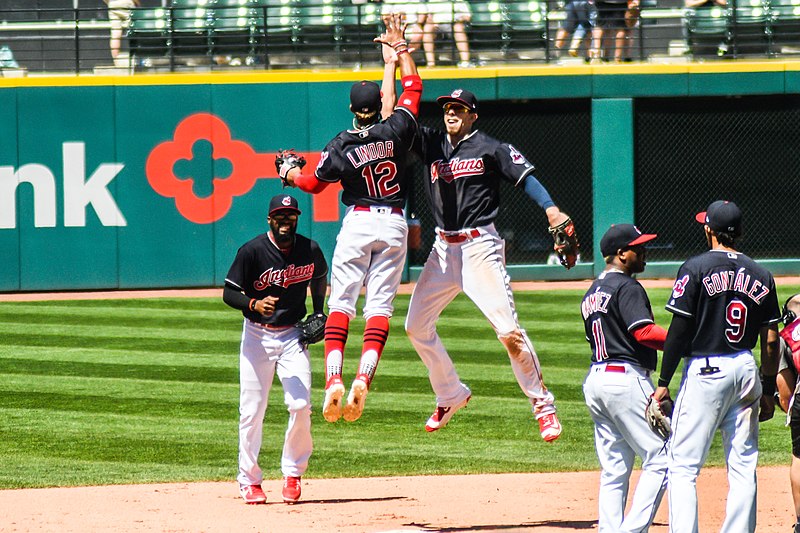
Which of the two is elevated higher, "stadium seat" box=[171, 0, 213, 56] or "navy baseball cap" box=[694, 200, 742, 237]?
"stadium seat" box=[171, 0, 213, 56]

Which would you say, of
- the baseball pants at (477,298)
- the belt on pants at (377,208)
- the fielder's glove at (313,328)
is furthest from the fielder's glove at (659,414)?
the fielder's glove at (313,328)

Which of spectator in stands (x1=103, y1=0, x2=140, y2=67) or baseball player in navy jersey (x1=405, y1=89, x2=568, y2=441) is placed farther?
spectator in stands (x1=103, y1=0, x2=140, y2=67)

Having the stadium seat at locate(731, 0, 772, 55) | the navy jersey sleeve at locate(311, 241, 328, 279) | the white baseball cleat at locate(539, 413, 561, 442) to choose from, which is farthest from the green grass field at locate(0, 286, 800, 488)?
the stadium seat at locate(731, 0, 772, 55)

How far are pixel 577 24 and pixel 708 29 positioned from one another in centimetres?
208

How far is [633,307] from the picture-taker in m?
6.38

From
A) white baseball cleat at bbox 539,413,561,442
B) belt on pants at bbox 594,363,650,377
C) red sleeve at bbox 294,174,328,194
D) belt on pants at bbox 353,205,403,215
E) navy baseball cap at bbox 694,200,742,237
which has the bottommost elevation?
white baseball cleat at bbox 539,413,561,442

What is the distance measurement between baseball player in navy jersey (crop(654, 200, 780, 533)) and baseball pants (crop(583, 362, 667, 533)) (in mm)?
241

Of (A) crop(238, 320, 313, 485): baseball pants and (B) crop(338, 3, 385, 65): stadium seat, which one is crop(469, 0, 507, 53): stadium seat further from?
(A) crop(238, 320, 313, 485): baseball pants

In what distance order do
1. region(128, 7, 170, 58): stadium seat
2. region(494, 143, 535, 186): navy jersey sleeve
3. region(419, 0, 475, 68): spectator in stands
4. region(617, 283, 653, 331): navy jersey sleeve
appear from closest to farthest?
region(617, 283, 653, 331): navy jersey sleeve
region(494, 143, 535, 186): navy jersey sleeve
region(128, 7, 170, 58): stadium seat
region(419, 0, 475, 68): spectator in stands

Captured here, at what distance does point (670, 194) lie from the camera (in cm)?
1927

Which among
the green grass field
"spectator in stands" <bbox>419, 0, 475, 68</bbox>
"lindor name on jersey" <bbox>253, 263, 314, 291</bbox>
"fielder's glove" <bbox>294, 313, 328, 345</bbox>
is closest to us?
"fielder's glove" <bbox>294, 313, 328, 345</bbox>

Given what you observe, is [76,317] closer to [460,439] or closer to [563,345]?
[563,345]

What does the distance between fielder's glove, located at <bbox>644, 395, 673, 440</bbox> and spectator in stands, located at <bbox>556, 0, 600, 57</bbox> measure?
44.5 ft

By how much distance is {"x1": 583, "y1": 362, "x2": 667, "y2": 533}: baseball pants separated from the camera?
6469 millimetres
